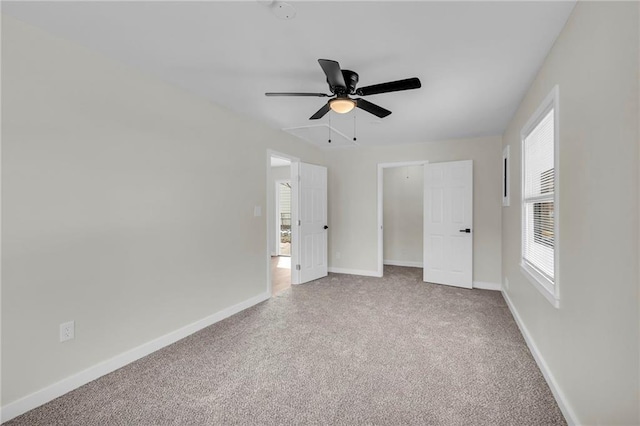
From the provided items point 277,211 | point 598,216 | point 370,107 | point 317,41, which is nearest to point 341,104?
point 370,107

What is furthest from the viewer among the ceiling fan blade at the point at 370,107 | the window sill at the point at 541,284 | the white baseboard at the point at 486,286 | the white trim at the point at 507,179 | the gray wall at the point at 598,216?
the white baseboard at the point at 486,286

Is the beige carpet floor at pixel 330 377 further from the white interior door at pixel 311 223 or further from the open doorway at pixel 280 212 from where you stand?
the open doorway at pixel 280 212

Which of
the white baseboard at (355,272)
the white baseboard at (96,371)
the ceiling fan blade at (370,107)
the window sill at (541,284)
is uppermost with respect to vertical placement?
the ceiling fan blade at (370,107)

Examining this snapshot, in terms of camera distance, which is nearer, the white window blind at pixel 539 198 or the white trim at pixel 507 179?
the white window blind at pixel 539 198

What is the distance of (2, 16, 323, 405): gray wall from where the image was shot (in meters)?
1.78

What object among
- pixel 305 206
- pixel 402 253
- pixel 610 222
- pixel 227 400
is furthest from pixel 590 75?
pixel 402 253

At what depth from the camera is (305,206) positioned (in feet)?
15.6

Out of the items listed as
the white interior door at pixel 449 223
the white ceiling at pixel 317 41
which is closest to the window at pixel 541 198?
the white ceiling at pixel 317 41

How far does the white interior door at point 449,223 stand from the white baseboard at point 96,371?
3.34 m

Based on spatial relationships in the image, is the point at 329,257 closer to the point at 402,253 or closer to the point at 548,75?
the point at 402,253

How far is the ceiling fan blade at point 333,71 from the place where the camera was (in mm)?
1767

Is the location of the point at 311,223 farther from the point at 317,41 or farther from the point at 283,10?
the point at 283,10

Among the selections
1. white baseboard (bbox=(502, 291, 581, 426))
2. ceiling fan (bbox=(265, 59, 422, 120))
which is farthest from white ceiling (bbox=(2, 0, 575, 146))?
white baseboard (bbox=(502, 291, 581, 426))

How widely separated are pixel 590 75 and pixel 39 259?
129 inches
